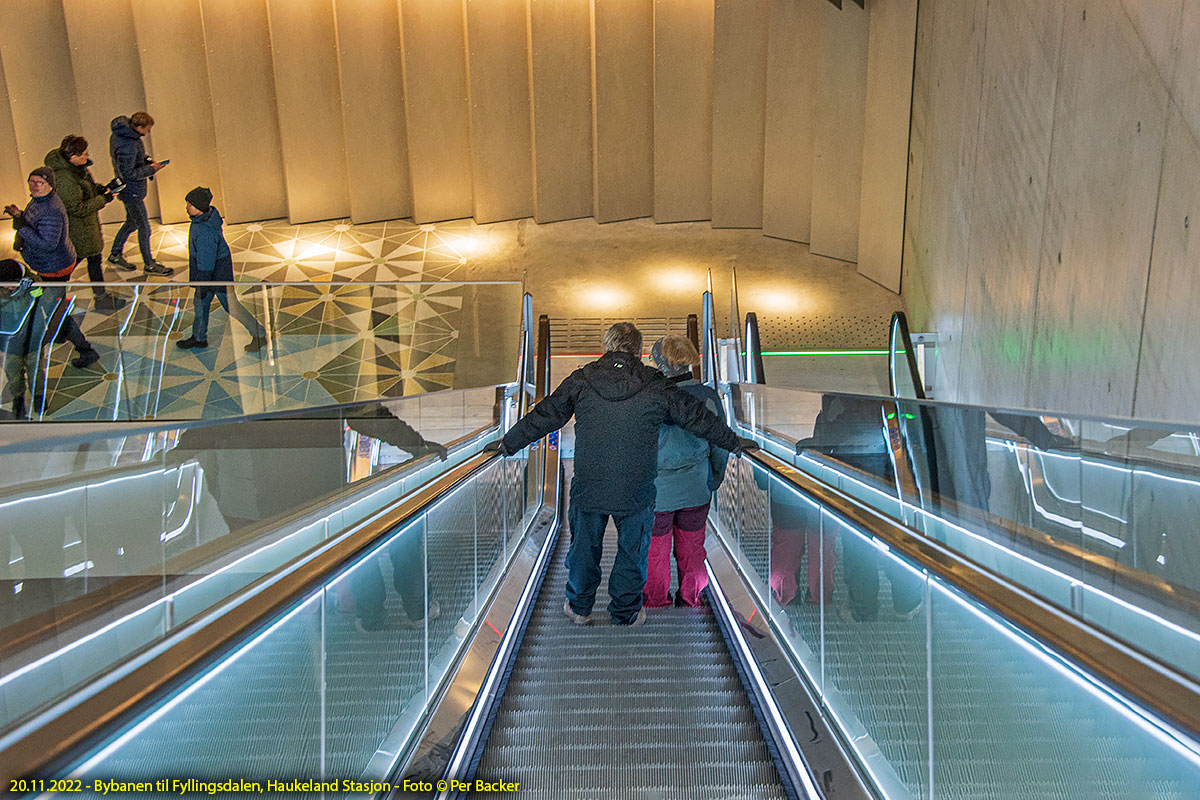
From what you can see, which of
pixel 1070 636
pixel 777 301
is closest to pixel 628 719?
pixel 1070 636

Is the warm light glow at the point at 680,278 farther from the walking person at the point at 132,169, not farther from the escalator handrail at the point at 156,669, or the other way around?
the escalator handrail at the point at 156,669

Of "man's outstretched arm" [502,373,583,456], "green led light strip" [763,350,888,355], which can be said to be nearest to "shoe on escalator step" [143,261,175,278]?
"green led light strip" [763,350,888,355]

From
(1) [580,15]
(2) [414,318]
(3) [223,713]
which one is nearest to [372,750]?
Answer: (3) [223,713]

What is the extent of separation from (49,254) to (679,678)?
605 centimetres

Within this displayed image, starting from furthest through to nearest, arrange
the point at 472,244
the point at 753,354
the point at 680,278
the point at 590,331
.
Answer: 1. the point at 472,244
2. the point at 680,278
3. the point at 590,331
4. the point at 753,354

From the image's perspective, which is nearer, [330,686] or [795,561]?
[330,686]

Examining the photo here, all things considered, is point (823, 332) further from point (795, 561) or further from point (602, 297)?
point (795, 561)

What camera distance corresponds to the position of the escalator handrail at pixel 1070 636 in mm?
1153

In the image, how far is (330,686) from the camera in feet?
6.97

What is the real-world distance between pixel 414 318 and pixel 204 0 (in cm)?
1011

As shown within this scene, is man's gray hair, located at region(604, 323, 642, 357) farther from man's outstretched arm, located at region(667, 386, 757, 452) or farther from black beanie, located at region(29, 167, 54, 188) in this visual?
black beanie, located at region(29, 167, 54, 188)

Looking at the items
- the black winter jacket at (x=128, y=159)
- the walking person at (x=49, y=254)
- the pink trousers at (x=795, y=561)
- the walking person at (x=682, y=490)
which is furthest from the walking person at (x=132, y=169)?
the pink trousers at (x=795, y=561)

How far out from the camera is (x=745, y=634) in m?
4.09

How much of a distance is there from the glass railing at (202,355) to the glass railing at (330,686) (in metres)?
3.61
